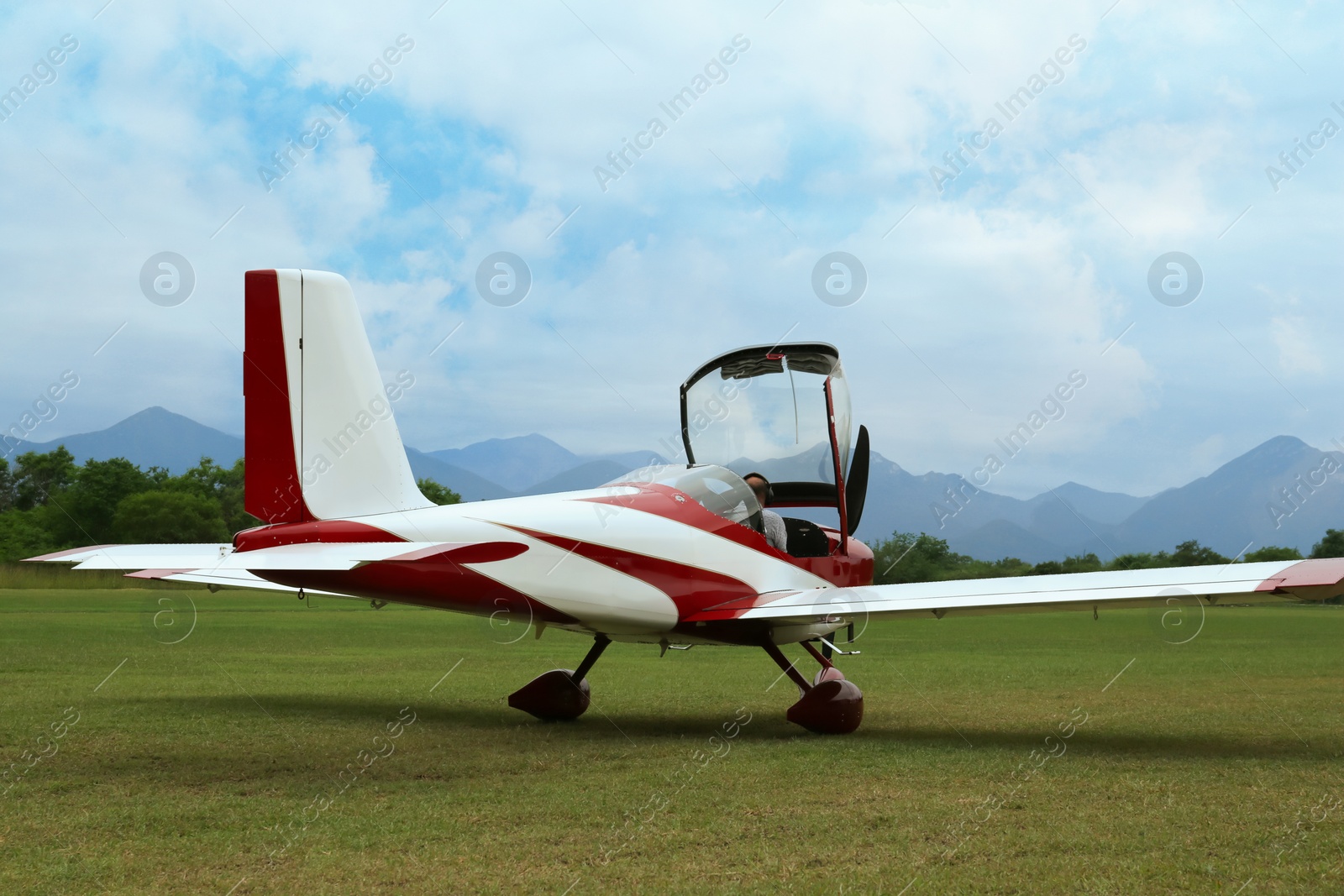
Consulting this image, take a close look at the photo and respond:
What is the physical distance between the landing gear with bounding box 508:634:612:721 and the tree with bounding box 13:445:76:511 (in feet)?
221

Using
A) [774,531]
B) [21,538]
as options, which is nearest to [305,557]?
[774,531]

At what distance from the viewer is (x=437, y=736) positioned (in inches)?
301

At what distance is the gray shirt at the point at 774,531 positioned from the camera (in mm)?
9297

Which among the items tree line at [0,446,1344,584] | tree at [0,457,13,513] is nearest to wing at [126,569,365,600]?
tree line at [0,446,1344,584]

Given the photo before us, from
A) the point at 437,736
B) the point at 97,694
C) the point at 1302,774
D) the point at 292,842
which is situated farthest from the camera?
the point at 97,694

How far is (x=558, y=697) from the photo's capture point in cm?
892

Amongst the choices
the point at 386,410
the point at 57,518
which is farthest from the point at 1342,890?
the point at 57,518

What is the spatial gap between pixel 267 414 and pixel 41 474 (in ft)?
237

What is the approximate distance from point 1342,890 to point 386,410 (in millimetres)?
6439

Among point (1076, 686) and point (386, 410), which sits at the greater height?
point (386, 410)

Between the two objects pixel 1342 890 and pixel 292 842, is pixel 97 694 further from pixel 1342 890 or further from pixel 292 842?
pixel 1342 890

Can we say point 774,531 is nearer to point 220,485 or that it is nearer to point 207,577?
point 207,577

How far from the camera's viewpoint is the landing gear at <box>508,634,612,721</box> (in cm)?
893

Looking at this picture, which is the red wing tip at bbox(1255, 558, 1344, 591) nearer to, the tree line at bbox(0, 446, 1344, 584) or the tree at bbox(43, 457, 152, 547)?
the tree line at bbox(0, 446, 1344, 584)
